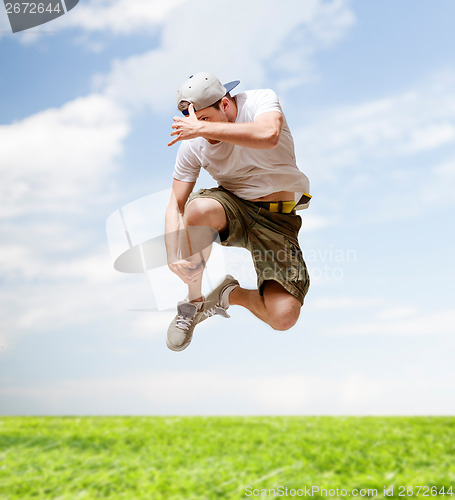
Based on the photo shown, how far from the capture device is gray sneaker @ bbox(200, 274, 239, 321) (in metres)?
2.35

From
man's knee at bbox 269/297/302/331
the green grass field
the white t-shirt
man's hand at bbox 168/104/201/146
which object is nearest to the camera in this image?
man's hand at bbox 168/104/201/146

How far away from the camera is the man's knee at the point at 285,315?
233 cm

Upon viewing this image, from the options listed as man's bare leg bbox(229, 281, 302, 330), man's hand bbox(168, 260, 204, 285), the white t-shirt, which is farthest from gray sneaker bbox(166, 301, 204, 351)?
the white t-shirt

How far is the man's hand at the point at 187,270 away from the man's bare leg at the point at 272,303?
336mm

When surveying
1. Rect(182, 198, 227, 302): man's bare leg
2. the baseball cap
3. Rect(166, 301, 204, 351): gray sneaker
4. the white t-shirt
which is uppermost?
the baseball cap

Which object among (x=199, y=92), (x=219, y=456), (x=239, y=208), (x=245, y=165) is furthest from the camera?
(x=219, y=456)

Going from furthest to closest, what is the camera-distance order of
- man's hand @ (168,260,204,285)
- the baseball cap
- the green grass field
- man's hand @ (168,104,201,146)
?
the green grass field < man's hand @ (168,260,204,285) < the baseball cap < man's hand @ (168,104,201,146)

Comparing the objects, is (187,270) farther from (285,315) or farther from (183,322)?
(285,315)

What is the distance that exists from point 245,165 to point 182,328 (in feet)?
2.42

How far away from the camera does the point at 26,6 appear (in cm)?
270

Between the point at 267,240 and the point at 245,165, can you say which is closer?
the point at 245,165

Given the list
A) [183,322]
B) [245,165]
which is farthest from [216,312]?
[245,165]

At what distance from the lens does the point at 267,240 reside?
2.45 meters

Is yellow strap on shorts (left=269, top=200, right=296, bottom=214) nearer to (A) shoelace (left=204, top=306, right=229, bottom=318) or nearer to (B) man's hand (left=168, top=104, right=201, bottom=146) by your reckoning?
(A) shoelace (left=204, top=306, right=229, bottom=318)
